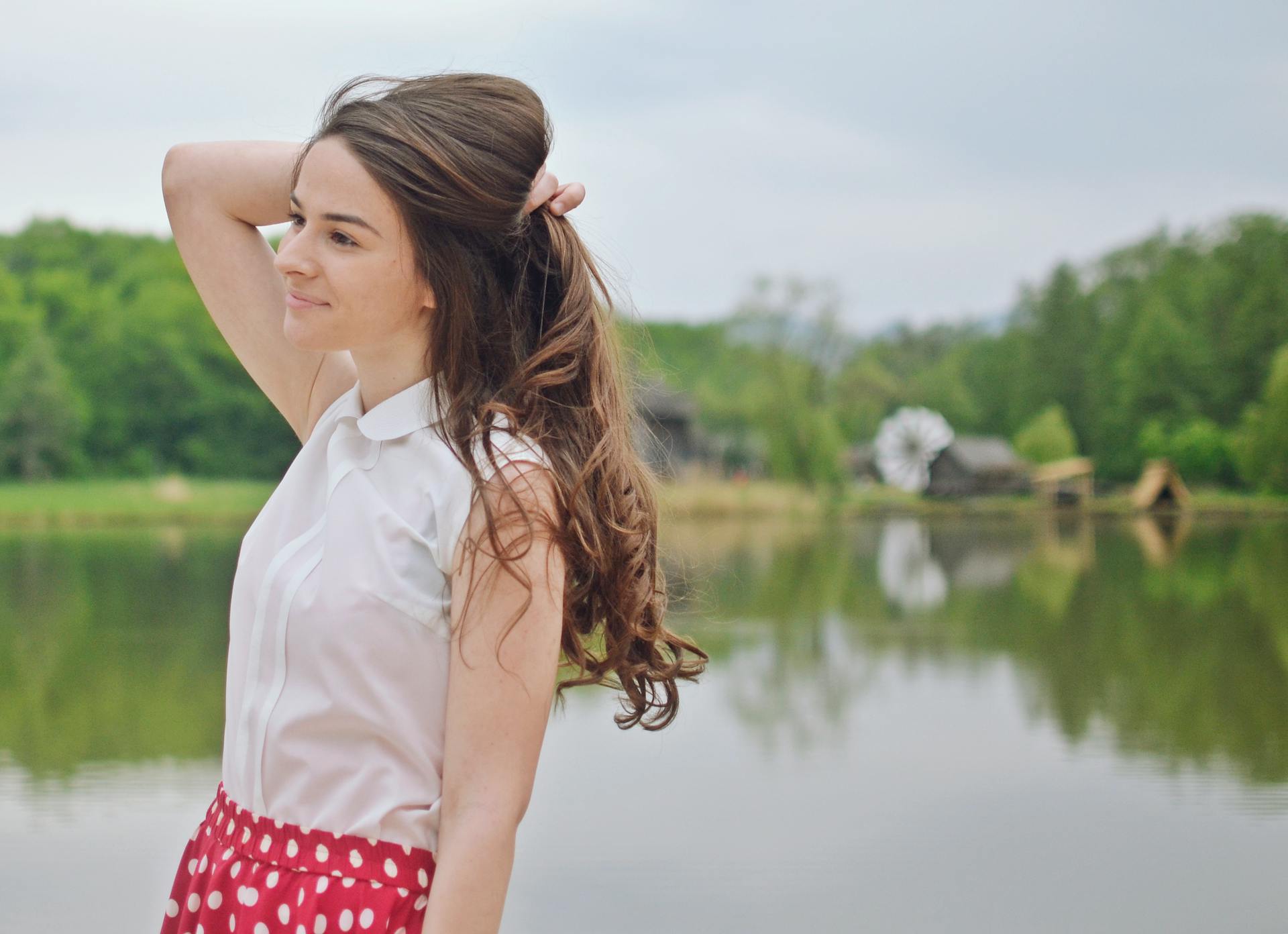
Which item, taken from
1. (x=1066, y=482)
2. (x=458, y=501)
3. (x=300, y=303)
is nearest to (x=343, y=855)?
(x=458, y=501)

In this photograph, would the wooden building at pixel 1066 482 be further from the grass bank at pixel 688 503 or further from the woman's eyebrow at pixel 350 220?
the woman's eyebrow at pixel 350 220

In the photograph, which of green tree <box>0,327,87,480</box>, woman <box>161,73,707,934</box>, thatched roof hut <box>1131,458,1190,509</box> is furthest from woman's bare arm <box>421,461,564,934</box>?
green tree <box>0,327,87,480</box>

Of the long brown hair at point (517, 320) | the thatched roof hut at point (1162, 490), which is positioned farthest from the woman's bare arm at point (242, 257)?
the thatched roof hut at point (1162, 490)

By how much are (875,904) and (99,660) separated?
523 cm

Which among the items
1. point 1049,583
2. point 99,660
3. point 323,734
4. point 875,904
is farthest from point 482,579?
point 1049,583

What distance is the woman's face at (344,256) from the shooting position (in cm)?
101

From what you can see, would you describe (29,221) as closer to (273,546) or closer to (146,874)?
(146,874)

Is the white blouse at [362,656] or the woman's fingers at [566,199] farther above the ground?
the woman's fingers at [566,199]

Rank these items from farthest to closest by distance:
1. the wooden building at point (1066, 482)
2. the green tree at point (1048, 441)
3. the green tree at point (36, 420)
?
the green tree at point (1048, 441), the green tree at point (36, 420), the wooden building at point (1066, 482)

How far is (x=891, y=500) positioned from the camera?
31953 mm

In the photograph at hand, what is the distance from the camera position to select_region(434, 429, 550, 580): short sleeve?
965 millimetres

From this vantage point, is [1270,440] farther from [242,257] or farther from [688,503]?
[242,257]

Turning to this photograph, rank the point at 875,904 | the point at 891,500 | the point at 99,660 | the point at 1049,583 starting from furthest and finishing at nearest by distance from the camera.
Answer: the point at 891,500 → the point at 1049,583 → the point at 99,660 → the point at 875,904

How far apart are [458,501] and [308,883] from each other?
30 centimetres
